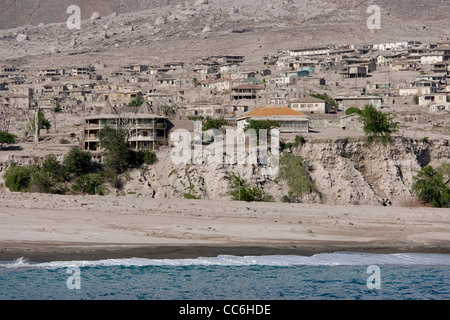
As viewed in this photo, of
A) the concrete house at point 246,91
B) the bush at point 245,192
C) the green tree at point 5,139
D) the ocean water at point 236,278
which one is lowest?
the ocean water at point 236,278

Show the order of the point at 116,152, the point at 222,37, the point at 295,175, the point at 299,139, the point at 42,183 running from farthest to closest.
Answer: the point at 222,37 → the point at 299,139 → the point at 116,152 → the point at 295,175 → the point at 42,183

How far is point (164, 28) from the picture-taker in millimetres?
192000

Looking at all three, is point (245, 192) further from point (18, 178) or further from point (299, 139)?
point (18, 178)

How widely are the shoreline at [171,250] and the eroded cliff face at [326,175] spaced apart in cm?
1271

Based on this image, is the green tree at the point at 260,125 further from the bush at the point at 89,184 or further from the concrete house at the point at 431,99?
the concrete house at the point at 431,99

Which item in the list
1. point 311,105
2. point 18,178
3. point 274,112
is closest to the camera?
point 18,178

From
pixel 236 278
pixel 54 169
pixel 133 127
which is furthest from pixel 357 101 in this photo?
pixel 236 278

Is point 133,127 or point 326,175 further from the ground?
point 133,127

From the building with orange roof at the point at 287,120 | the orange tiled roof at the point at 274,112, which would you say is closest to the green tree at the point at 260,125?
the building with orange roof at the point at 287,120

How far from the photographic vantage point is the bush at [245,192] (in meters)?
36.8

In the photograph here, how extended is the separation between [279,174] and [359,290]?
19011 mm

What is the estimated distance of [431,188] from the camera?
38938mm

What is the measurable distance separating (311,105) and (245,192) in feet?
97.0
